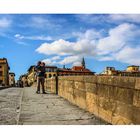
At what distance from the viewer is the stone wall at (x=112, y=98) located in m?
4.28

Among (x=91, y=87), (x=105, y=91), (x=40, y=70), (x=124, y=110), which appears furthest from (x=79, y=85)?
(x=40, y=70)

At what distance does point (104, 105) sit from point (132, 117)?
1.25m

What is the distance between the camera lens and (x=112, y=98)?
5133 mm

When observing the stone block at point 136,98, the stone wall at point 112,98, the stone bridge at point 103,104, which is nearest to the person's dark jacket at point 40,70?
the stone bridge at point 103,104

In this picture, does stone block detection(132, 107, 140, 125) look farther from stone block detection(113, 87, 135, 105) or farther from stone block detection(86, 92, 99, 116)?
stone block detection(86, 92, 99, 116)

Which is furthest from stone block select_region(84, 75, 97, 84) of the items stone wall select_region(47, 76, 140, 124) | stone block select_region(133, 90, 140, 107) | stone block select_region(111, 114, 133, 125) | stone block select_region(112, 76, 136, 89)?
stone block select_region(133, 90, 140, 107)

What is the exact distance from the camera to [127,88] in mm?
4484

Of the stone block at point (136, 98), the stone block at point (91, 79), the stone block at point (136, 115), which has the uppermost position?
the stone block at point (91, 79)

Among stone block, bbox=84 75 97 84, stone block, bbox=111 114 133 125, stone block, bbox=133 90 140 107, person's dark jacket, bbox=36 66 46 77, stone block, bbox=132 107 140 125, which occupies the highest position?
person's dark jacket, bbox=36 66 46 77

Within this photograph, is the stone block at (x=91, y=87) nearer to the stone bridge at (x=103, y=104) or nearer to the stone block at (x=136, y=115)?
the stone bridge at (x=103, y=104)

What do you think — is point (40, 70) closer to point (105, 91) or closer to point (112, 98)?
point (105, 91)

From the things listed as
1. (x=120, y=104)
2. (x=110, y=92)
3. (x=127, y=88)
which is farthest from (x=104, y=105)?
(x=127, y=88)

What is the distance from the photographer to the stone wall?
14.0 feet
